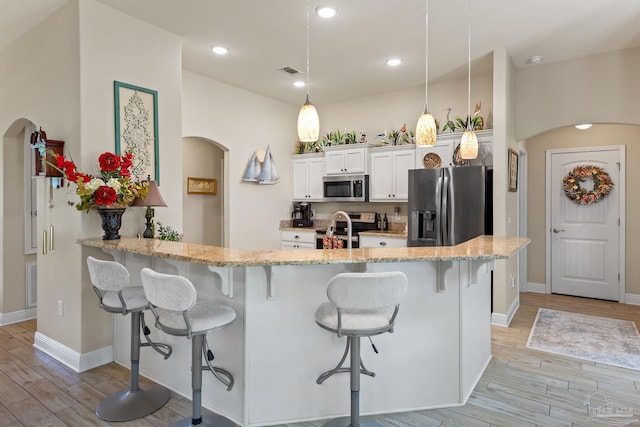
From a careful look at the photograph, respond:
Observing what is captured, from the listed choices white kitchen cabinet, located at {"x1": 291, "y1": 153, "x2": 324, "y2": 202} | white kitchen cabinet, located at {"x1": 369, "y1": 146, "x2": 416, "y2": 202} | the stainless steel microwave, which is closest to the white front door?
white kitchen cabinet, located at {"x1": 369, "y1": 146, "x2": 416, "y2": 202}

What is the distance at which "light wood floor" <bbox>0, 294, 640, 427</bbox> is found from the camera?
2.35 m

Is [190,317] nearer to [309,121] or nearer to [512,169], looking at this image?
[309,121]

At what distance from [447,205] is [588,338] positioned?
73.4 inches

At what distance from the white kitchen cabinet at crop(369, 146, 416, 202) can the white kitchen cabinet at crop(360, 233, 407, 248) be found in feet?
1.80

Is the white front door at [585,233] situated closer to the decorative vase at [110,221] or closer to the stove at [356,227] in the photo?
the stove at [356,227]

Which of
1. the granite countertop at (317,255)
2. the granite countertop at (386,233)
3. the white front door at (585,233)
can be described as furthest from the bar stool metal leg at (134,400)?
the white front door at (585,233)

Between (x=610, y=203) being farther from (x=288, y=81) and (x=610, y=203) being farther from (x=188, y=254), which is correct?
(x=188, y=254)

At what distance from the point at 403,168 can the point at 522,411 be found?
3219mm

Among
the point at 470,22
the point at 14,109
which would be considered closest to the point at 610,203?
the point at 470,22

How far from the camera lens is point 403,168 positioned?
505 cm

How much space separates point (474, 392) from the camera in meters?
2.67

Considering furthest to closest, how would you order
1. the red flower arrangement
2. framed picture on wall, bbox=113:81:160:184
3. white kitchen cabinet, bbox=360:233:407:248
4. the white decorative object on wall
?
the white decorative object on wall → white kitchen cabinet, bbox=360:233:407:248 → framed picture on wall, bbox=113:81:160:184 → the red flower arrangement

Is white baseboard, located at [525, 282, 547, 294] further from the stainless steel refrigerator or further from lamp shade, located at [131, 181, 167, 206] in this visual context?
lamp shade, located at [131, 181, 167, 206]

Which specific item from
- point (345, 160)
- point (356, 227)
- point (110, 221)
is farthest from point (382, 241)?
point (110, 221)
